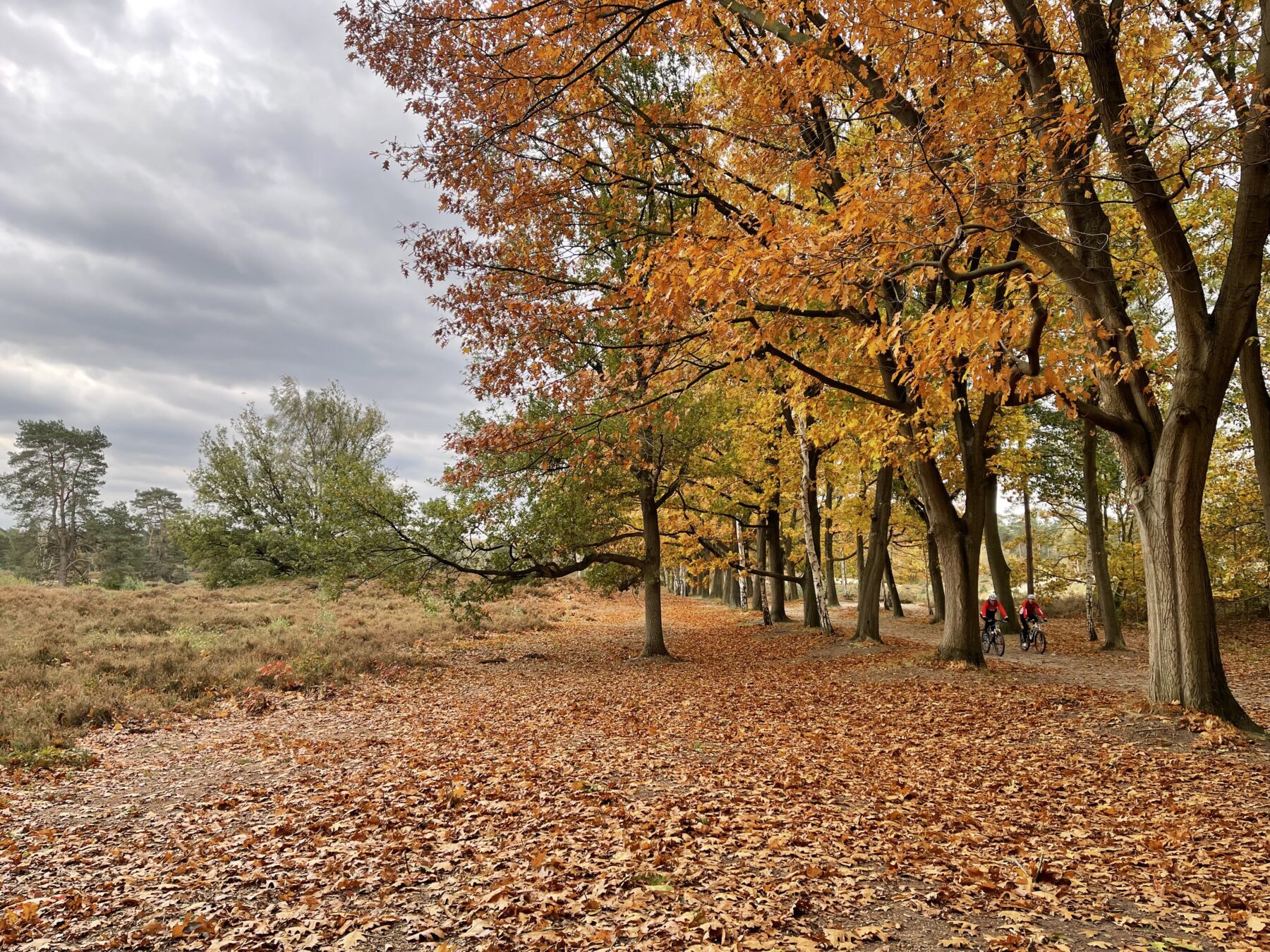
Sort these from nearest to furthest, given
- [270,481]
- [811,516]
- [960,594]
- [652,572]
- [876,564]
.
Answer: [960,594] < [652,572] < [876,564] < [811,516] < [270,481]

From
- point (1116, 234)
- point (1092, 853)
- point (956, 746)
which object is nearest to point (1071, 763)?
point (956, 746)

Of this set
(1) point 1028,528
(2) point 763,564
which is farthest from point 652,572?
(1) point 1028,528

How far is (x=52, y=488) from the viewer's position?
43156 mm

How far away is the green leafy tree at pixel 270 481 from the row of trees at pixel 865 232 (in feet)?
21.1

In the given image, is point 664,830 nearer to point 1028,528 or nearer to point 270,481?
point 1028,528

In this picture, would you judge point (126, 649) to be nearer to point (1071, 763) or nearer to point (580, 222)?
point (580, 222)

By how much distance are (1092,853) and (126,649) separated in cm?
1681

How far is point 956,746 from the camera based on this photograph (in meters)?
7.57

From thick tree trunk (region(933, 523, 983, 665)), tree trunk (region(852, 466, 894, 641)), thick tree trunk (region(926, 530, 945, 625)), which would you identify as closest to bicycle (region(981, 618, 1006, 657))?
tree trunk (region(852, 466, 894, 641))

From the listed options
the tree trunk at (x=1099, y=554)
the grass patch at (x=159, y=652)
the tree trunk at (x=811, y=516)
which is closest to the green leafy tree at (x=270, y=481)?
the grass patch at (x=159, y=652)

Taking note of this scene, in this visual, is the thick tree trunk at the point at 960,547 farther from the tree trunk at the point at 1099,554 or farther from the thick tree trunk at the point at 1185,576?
the tree trunk at the point at 1099,554

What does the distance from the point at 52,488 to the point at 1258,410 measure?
59285 mm

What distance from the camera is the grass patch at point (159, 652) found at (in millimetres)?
9883

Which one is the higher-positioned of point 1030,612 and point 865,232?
point 865,232
